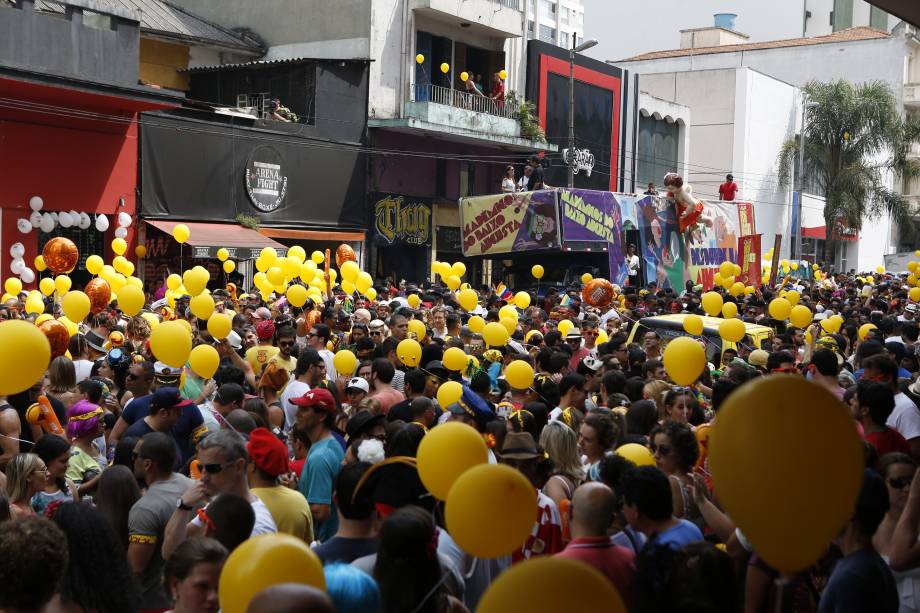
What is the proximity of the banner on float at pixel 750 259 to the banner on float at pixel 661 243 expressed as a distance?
4.75ft

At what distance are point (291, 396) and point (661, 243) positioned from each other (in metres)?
17.4

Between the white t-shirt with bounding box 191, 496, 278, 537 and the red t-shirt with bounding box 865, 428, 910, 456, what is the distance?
11.8 ft

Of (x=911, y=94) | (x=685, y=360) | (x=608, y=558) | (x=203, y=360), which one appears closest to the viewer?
(x=608, y=558)

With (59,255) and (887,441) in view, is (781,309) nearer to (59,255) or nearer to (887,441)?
(887,441)

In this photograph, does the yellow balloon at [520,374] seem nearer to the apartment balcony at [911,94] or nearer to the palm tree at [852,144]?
the palm tree at [852,144]

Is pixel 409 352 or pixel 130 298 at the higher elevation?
pixel 130 298

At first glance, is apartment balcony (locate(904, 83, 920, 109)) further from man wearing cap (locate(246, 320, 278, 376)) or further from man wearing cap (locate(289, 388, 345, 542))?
man wearing cap (locate(289, 388, 345, 542))

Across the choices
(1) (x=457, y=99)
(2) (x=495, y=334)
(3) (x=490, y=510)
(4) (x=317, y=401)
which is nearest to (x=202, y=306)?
(2) (x=495, y=334)

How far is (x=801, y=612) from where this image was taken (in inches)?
156

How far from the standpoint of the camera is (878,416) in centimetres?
611

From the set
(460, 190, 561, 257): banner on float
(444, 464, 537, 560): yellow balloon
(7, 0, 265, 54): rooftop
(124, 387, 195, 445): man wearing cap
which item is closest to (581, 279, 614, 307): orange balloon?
(460, 190, 561, 257): banner on float

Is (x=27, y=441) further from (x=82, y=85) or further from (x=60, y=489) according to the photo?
(x=82, y=85)

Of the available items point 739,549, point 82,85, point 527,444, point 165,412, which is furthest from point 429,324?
point 82,85

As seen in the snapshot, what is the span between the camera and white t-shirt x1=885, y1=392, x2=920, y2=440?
6613mm
